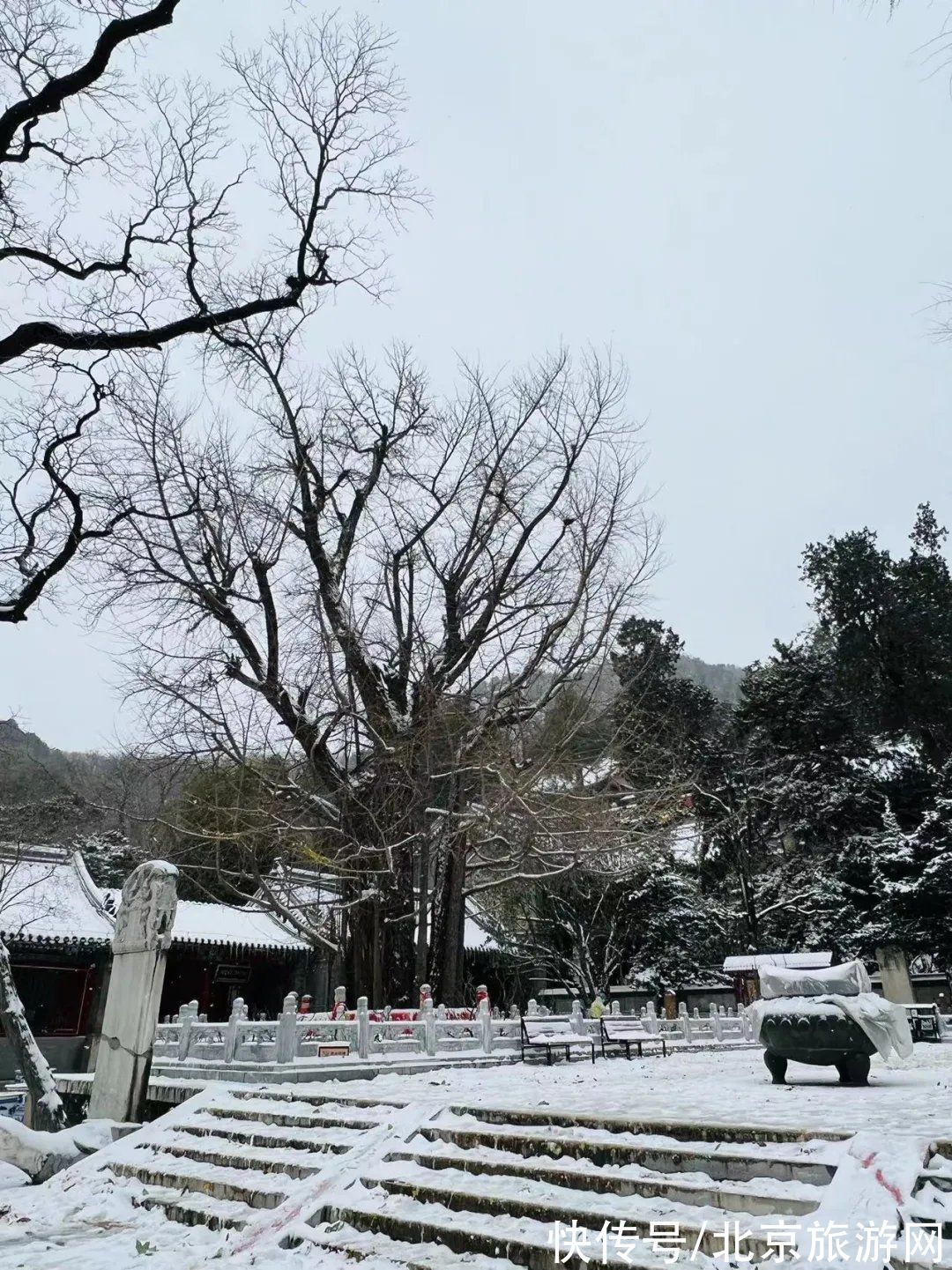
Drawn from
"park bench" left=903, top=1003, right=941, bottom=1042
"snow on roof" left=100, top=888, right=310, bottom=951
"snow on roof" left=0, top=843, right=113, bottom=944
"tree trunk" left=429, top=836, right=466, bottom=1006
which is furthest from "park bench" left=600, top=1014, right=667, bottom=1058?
"snow on roof" left=0, top=843, right=113, bottom=944

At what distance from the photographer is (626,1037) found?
50.2ft

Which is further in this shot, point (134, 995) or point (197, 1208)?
point (134, 995)

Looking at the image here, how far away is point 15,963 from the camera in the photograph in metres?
20.3

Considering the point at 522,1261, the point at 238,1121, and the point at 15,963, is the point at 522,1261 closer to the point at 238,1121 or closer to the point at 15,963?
the point at 238,1121

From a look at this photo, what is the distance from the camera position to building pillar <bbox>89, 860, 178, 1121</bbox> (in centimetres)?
816

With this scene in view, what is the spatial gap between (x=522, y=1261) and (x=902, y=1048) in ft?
18.5

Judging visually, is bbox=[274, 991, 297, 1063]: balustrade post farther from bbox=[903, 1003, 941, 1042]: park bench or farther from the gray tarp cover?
bbox=[903, 1003, 941, 1042]: park bench

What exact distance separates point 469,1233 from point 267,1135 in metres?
3.01

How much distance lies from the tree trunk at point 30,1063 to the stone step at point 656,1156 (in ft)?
16.6

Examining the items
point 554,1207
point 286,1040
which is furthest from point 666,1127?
point 286,1040

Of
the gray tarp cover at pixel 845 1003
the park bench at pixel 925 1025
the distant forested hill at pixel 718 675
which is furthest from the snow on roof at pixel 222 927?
the distant forested hill at pixel 718 675

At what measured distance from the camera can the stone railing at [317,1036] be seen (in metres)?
10.1

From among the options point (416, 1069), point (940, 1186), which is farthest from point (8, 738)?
point (940, 1186)

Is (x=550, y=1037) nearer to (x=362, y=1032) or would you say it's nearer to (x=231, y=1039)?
(x=362, y=1032)
